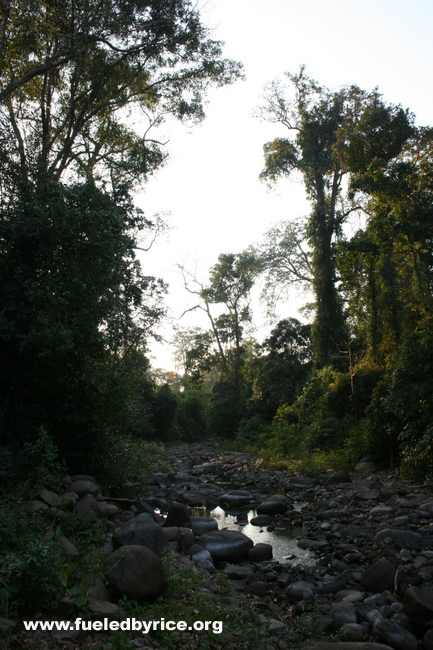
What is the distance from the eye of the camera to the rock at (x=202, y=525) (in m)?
8.23

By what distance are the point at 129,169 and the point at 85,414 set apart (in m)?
9.29

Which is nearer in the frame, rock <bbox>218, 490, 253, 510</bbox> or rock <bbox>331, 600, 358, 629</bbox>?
rock <bbox>331, 600, 358, 629</bbox>

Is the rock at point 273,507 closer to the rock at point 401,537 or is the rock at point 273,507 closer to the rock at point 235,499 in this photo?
the rock at point 235,499

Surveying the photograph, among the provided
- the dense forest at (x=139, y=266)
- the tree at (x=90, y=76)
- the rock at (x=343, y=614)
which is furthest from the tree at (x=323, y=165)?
the rock at (x=343, y=614)

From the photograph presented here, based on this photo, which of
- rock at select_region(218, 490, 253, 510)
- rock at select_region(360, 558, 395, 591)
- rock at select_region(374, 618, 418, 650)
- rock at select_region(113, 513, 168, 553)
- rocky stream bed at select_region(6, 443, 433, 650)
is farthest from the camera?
rock at select_region(218, 490, 253, 510)

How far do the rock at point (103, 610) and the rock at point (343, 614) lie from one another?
226 centimetres

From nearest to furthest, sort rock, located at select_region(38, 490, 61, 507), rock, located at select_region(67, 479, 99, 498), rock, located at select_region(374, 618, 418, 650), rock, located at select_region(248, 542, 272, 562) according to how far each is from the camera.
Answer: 1. rock, located at select_region(374, 618, 418, 650)
2. rock, located at select_region(38, 490, 61, 507)
3. rock, located at select_region(248, 542, 272, 562)
4. rock, located at select_region(67, 479, 99, 498)

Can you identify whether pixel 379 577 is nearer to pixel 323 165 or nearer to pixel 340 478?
pixel 340 478

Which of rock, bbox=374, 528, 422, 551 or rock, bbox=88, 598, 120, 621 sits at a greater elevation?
rock, bbox=88, 598, 120, 621

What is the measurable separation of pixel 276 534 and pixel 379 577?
10.2 ft

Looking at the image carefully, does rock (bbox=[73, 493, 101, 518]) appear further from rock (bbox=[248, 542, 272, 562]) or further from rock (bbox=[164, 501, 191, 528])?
rock (bbox=[248, 542, 272, 562])

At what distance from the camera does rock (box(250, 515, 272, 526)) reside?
9.21 m

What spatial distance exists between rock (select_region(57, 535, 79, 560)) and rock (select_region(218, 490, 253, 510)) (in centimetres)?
625

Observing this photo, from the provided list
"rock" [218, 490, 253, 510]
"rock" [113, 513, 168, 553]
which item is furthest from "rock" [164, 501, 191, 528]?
"rock" [218, 490, 253, 510]
